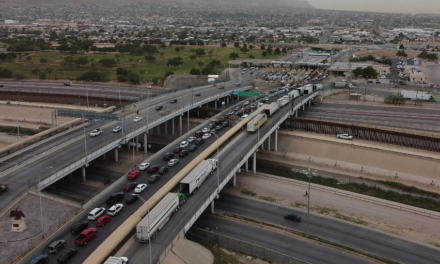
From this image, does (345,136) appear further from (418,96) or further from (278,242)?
(418,96)

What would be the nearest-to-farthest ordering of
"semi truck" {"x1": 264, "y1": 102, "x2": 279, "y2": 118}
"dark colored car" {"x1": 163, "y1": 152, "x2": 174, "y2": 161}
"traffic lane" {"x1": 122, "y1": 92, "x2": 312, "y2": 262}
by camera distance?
"traffic lane" {"x1": 122, "y1": 92, "x2": 312, "y2": 262} < "dark colored car" {"x1": 163, "y1": 152, "x2": 174, "y2": 161} < "semi truck" {"x1": 264, "y1": 102, "x2": 279, "y2": 118}

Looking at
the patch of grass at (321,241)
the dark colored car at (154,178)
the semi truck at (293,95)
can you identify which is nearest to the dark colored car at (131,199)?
the dark colored car at (154,178)

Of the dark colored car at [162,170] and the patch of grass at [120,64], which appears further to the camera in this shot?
the patch of grass at [120,64]

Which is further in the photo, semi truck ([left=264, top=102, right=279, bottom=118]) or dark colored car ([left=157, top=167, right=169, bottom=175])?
semi truck ([left=264, top=102, right=279, bottom=118])

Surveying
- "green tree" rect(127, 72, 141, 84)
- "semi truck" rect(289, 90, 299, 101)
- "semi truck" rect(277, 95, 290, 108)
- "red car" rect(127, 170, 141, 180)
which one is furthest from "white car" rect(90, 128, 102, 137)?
"green tree" rect(127, 72, 141, 84)

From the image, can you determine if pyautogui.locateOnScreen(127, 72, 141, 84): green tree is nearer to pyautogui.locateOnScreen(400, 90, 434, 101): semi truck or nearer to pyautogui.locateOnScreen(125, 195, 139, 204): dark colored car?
pyautogui.locateOnScreen(400, 90, 434, 101): semi truck

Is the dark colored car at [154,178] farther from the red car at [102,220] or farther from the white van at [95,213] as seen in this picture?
the red car at [102,220]

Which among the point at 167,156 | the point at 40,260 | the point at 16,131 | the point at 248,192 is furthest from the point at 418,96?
the point at 40,260
